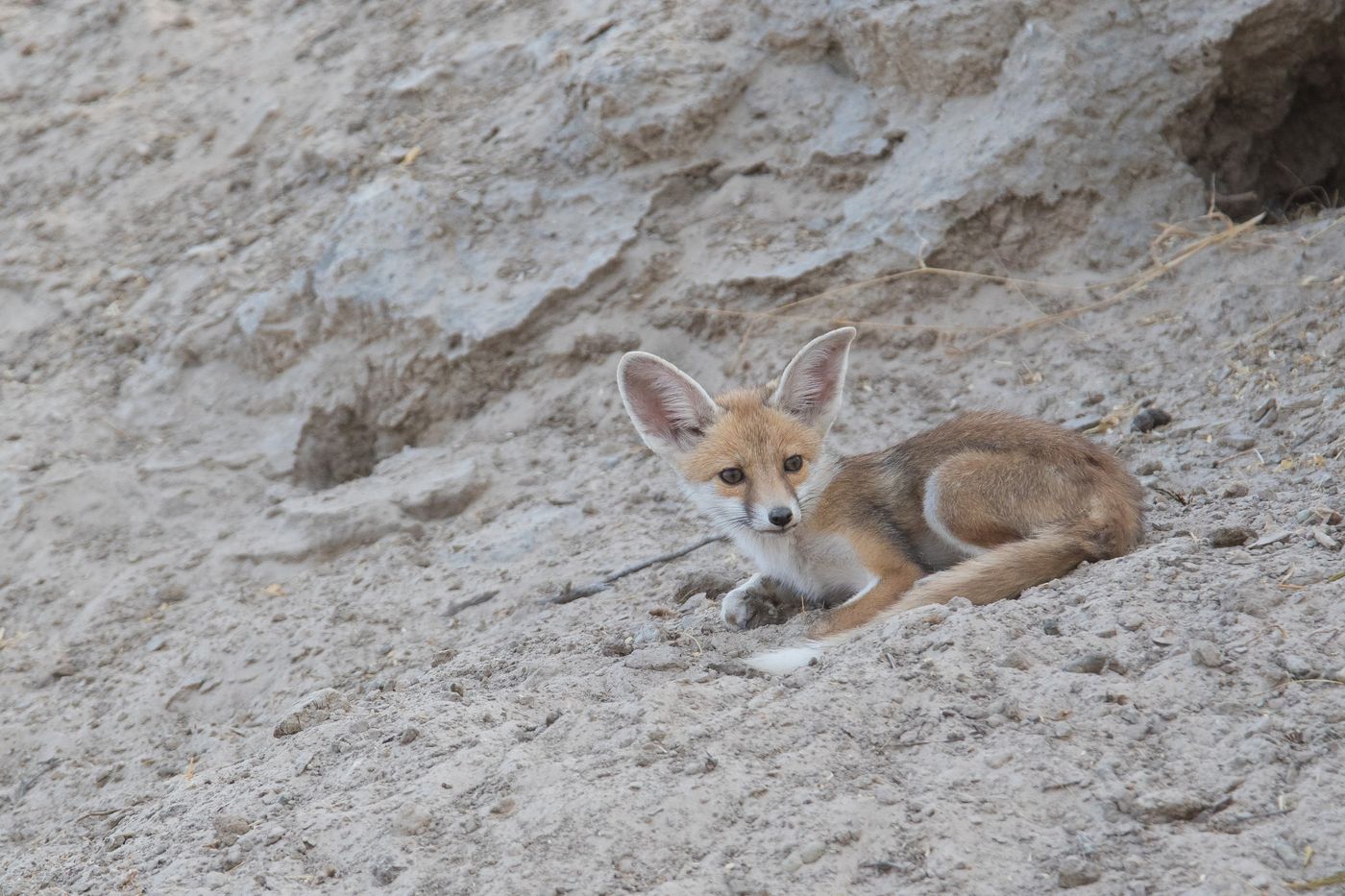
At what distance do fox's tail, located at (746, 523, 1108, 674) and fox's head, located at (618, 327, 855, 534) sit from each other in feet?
1.66

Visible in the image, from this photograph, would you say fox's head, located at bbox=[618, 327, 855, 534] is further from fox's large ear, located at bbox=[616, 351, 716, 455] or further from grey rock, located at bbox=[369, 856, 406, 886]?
grey rock, located at bbox=[369, 856, 406, 886]

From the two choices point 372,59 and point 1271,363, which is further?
point 372,59

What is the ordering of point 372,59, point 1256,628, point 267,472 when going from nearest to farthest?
point 1256,628, point 267,472, point 372,59

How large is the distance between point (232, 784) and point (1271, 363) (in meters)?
4.02

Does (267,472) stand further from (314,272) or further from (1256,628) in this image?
(1256,628)

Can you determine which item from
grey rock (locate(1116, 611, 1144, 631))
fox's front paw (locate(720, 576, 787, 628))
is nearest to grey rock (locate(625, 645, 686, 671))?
fox's front paw (locate(720, 576, 787, 628))

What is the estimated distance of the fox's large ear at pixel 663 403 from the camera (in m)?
4.42

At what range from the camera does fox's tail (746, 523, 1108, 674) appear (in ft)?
11.8

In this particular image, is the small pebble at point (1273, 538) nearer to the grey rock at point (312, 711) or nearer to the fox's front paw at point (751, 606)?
the fox's front paw at point (751, 606)

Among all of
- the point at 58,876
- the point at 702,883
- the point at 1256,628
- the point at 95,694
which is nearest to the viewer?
the point at 702,883

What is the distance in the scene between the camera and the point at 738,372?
20.1 feet

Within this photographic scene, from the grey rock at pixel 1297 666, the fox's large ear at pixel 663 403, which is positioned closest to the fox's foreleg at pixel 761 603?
the fox's large ear at pixel 663 403

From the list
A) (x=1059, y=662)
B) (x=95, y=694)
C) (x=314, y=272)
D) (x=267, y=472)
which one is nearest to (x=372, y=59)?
(x=314, y=272)

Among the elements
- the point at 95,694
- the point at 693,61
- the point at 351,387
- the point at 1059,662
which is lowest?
the point at 95,694
